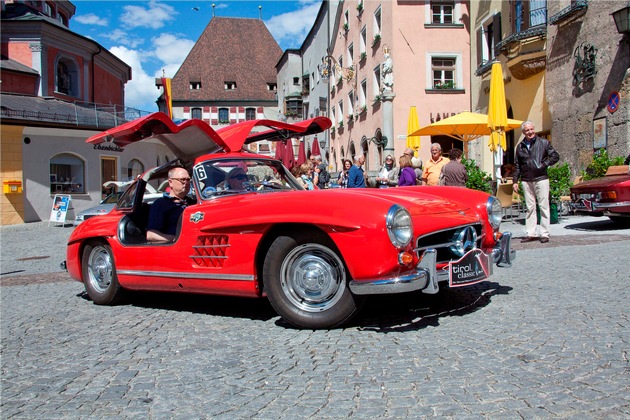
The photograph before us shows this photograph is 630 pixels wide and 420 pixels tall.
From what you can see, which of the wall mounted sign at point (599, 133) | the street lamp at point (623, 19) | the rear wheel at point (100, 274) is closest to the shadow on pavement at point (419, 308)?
the rear wheel at point (100, 274)

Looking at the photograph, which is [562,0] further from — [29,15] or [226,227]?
[29,15]

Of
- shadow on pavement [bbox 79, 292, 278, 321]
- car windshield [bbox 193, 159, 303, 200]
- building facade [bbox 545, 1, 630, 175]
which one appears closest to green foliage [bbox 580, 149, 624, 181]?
building facade [bbox 545, 1, 630, 175]

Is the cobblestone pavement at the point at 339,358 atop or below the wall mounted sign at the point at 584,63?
below

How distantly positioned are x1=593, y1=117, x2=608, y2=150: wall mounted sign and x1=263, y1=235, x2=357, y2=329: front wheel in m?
12.2

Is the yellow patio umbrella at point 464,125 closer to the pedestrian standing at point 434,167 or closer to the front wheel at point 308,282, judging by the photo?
the pedestrian standing at point 434,167

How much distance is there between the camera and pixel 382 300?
498cm

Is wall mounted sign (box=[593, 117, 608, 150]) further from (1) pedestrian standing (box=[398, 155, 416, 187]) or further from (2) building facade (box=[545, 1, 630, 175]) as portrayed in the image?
(1) pedestrian standing (box=[398, 155, 416, 187])

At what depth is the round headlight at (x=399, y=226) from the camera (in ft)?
12.0

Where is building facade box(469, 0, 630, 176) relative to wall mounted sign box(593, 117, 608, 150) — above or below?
above

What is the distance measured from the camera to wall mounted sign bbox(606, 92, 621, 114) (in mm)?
13252

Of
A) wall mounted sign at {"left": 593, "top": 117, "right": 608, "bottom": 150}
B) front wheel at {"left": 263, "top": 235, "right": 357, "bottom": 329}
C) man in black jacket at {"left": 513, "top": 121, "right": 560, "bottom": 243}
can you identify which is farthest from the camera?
wall mounted sign at {"left": 593, "top": 117, "right": 608, "bottom": 150}

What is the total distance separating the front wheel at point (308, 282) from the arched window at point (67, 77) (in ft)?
95.2

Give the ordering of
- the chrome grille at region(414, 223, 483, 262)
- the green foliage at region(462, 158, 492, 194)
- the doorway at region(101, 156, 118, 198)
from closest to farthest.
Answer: the chrome grille at region(414, 223, 483, 262) → the green foliage at region(462, 158, 492, 194) → the doorway at region(101, 156, 118, 198)

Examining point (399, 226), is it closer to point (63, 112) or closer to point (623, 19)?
point (623, 19)
